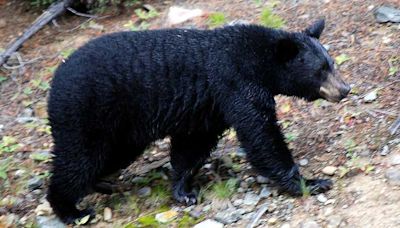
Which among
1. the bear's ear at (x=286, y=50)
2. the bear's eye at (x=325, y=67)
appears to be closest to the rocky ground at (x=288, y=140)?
the bear's eye at (x=325, y=67)

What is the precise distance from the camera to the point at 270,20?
7.38 meters

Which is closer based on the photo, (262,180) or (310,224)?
(310,224)

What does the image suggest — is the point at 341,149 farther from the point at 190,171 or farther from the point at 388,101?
the point at 190,171

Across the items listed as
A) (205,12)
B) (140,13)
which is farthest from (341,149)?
(140,13)

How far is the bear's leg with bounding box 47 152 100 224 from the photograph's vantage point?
4969mm

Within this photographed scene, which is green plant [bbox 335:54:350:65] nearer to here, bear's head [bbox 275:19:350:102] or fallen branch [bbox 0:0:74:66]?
bear's head [bbox 275:19:350:102]

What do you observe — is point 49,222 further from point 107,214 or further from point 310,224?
point 310,224

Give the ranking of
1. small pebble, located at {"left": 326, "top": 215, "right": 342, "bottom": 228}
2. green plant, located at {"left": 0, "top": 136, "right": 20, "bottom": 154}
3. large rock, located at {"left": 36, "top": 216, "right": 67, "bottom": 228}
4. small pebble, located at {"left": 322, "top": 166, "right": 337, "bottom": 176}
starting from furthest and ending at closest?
green plant, located at {"left": 0, "top": 136, "right": 20, "bottom": 154}, large rock, located at {"left": 36, "top": 216, "right": 67, "bottom": 228}, small pebble, located at {"left": 322, "top": 166, "right": 337, "bottom": 176}, small pebble, located at {"left": 326, "top": 215, "right": 342, "bottom": 228}

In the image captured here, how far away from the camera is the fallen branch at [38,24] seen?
779 cm

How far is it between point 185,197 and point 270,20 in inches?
116

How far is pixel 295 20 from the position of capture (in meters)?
7.48

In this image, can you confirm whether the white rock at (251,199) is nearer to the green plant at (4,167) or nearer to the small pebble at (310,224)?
the small pebble at (310,224)

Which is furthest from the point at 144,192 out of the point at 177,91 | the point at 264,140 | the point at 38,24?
the point at 38,24

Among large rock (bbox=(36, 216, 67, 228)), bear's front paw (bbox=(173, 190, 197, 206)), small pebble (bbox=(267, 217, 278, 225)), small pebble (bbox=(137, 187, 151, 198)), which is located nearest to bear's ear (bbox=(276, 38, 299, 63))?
small pebble (bbox=(267, 217, 278, 225))
